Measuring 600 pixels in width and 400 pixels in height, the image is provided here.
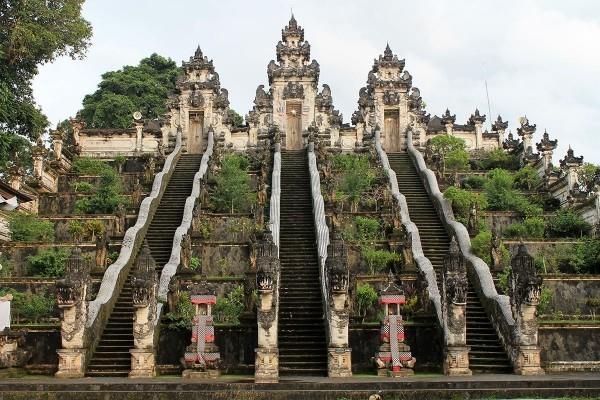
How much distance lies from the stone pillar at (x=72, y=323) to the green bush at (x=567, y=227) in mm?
15657

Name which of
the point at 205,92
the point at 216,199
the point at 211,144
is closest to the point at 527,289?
the point at 216,199

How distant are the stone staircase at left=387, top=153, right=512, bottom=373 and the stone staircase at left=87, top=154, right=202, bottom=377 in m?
7.78

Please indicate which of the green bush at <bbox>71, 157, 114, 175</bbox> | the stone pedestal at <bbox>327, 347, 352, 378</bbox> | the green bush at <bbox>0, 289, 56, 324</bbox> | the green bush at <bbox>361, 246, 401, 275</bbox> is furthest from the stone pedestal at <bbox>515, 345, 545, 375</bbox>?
the green bush at <bbox>71, 157, 114, 175</bbox>

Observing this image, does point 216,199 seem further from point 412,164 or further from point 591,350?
point 591,350

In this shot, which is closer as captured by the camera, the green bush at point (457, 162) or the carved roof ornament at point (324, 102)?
the green bush at point (457, 162)

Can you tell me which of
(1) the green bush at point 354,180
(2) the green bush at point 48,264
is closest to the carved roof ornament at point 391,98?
(1) the green bush at point 354,180

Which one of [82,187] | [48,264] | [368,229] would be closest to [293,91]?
[82,187]

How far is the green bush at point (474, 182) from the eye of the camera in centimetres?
2842

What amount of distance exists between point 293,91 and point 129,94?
21276 mm

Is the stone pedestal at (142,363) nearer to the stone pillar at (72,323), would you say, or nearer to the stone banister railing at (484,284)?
the stone pillar at (72,323)

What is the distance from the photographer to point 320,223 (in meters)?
21.2

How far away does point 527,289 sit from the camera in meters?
14.4

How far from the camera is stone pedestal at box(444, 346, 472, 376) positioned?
1445 centimetres

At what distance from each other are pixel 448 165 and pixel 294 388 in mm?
21544
